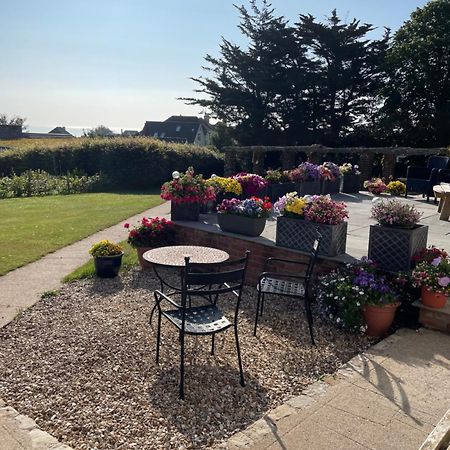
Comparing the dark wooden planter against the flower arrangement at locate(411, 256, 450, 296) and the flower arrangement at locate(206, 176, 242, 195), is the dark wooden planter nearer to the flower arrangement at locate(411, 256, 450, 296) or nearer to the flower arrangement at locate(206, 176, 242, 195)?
the flower arrangement at locate(206, 176, 242, 195)

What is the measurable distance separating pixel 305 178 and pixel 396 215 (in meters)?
4.86

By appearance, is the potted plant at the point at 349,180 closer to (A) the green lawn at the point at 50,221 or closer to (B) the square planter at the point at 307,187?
(B) the square planter at the point at 307,187

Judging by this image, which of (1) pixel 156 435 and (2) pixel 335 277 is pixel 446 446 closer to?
(1) pixel 156 435

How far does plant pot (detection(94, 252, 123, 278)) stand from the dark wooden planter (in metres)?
6.64

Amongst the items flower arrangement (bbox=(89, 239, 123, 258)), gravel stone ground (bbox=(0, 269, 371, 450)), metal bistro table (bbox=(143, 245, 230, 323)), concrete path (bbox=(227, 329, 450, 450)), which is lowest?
gravel stone ground (bbox=(0, 269, 371, 450))

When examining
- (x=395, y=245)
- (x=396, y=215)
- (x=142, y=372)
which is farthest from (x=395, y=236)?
(x=142, y=372)

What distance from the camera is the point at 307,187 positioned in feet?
28.6

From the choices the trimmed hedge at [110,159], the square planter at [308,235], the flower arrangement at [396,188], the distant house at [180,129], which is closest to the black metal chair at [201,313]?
the square planter at [308,235]

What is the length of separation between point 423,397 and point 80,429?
2.12 metres

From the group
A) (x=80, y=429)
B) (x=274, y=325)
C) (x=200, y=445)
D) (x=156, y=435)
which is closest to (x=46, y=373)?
(x=80, y=429)

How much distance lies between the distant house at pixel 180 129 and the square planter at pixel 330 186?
119ft

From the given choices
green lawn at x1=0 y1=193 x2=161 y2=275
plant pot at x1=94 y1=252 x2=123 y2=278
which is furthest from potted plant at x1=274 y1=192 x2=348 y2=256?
green lawn at x1=0 y1=193 x2=161 y2=275

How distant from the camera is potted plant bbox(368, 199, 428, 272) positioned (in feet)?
12.7

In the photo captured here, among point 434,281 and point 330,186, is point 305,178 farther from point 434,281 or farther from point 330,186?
point 434,281
